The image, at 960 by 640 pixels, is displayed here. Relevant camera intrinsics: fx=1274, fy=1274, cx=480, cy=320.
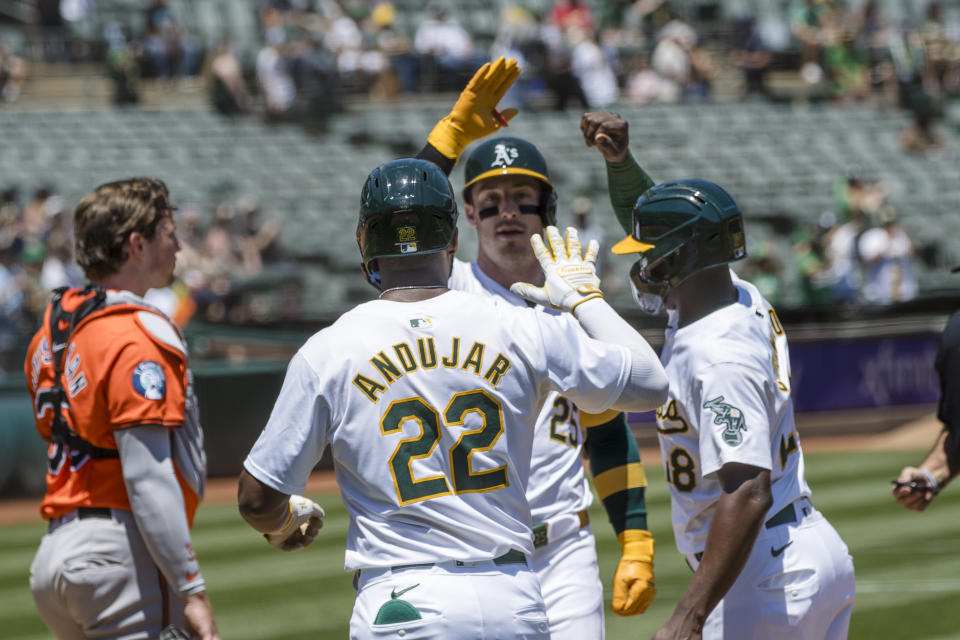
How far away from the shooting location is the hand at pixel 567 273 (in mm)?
3797

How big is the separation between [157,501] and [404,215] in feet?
3.77

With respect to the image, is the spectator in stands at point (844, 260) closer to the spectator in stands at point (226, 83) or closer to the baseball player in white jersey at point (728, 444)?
the spectator in stands at point (226, 83)

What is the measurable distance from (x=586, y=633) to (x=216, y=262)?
12294 millimetres

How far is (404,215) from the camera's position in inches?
143

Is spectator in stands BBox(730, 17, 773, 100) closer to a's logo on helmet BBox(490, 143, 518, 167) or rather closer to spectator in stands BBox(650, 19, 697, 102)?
spectator in stands BBox(650, 19, 697, 102)

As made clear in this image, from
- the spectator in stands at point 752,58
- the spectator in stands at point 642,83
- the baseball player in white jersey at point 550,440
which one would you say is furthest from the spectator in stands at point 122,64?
the baseball player in white jersey at point 550,440

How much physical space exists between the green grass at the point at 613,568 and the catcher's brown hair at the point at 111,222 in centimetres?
431

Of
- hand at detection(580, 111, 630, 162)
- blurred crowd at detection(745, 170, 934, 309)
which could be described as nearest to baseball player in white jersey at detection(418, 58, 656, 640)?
hand at detection(580, 111, 630, 162)

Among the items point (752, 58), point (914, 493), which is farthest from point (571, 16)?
point (914, 493)

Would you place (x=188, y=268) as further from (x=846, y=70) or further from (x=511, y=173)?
(x=846, y=70)

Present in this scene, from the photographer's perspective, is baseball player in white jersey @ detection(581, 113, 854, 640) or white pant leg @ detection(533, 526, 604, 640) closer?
baseball player in white jersey @ detection(581, 113, 854, 640)

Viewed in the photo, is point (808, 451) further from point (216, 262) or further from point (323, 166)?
point (323, 166)

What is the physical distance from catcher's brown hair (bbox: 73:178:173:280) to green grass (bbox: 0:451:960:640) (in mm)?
4306

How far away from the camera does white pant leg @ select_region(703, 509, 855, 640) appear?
12.6 feet
